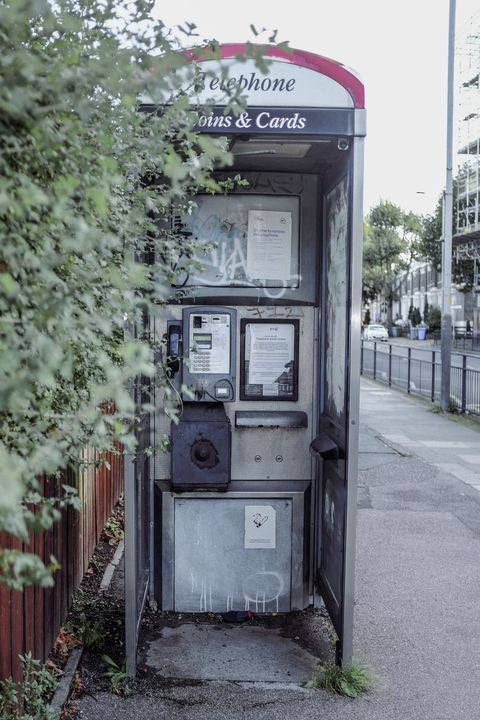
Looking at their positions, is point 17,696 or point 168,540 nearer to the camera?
point 17,696

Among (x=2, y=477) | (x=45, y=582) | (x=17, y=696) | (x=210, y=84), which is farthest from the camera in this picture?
(x=210, y=84)

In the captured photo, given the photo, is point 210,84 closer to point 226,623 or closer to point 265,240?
point 265,240

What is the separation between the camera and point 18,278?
5.64 feet

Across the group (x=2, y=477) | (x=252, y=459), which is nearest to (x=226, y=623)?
(x=252, y=459)

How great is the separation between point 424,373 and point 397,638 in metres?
12.6

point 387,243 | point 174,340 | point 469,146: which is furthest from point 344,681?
point 387,243

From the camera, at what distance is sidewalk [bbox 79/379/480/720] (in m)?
3.42

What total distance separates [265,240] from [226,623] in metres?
2.30

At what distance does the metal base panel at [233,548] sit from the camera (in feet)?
14.6

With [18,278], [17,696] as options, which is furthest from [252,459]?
[18,278]

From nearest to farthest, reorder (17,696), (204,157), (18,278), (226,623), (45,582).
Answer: (45,582) < (18,278) < (204,157) < (17,696) < (226,623)

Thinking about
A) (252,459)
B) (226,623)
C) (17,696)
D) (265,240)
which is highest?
(265,240)

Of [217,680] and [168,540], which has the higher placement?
[168,540]

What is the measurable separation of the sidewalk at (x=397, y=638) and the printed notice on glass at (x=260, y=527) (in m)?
0.53
